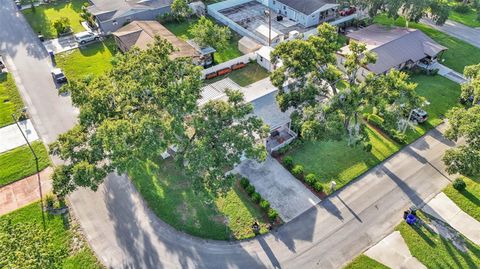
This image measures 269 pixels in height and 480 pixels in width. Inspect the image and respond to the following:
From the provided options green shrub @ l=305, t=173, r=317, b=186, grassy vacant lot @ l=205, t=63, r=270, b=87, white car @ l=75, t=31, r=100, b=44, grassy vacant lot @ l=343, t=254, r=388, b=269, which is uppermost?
white car @ l=75, t=31, r=100, b=44

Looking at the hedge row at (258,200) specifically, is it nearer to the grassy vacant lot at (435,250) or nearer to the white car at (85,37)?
the grassy vacant lot at (435,250)

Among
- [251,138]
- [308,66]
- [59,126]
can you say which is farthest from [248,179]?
[59,126]

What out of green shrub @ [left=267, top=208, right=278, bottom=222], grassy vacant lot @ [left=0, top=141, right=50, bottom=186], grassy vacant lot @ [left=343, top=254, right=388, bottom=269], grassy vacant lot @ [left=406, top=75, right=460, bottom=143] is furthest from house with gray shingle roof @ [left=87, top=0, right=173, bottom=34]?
grassy vacant lot @ [left=343, top=254, right=388, bottom=269]

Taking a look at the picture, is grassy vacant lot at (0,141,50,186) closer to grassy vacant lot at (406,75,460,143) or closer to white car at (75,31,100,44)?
white car at (75,31,100,44)

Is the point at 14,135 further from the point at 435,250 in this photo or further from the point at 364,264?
the point at 435,250

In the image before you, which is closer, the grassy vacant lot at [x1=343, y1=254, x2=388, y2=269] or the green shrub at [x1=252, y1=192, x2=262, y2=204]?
the grassy vacant lot at [x1=343, y1=254, x2=388, y2=269]

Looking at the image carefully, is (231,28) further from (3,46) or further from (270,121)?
(3,46)
